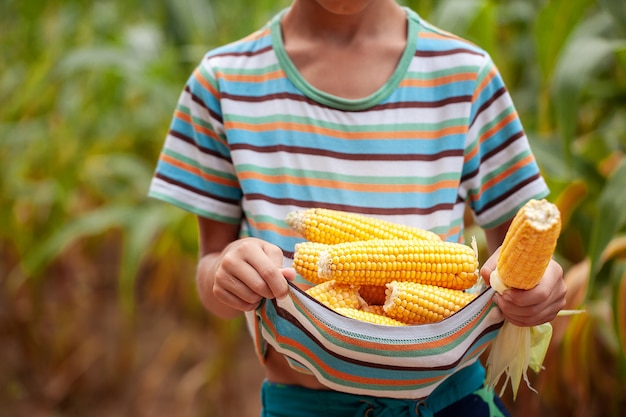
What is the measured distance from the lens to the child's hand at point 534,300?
628 mm

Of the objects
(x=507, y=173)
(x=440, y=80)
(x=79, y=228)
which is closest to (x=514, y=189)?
(x=507, y=173)

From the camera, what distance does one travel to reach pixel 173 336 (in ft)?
6.89

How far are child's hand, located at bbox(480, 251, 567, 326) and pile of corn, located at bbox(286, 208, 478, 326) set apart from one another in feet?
0.10

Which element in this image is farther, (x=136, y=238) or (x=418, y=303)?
(x=136, y=238)

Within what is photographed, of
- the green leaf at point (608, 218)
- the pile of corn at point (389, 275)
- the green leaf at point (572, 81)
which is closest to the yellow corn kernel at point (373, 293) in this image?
the pile of corn at point (389, 275)

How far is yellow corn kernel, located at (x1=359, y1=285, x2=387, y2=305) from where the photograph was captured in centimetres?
70

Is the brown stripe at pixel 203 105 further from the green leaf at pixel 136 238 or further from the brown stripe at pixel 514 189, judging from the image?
the green leaf at pixel 136 238

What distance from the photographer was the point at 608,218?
1.15 meters

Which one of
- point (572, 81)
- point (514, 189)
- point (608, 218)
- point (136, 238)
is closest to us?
point (514, 189)

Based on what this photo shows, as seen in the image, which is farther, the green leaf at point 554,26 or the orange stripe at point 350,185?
the green leaf at point 554,26

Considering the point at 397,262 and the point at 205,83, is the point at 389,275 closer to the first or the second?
the point at 397,262

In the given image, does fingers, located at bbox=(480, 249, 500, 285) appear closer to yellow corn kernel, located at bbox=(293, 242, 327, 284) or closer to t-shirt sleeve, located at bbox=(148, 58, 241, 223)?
yellow corn kernel, located at bbox=(293, 242, 327, 284)

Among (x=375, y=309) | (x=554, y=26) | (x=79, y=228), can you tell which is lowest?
(x=79, y=228)

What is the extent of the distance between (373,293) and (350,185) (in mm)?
130
